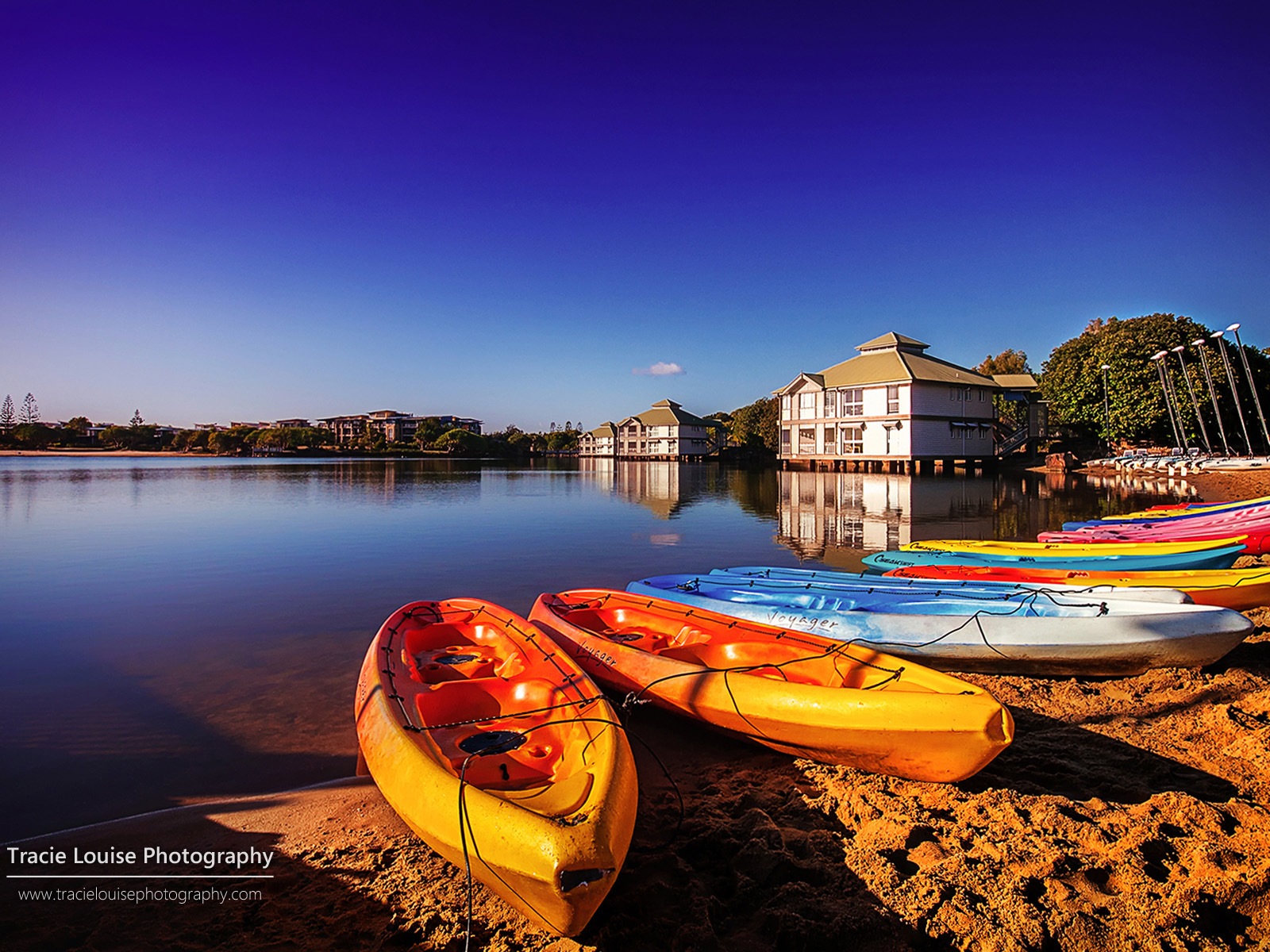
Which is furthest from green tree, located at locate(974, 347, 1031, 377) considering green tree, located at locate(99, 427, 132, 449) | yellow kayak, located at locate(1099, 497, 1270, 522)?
green tree, located at locate(99, 427, 132, 449)

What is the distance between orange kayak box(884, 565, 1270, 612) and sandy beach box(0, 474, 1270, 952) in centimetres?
249

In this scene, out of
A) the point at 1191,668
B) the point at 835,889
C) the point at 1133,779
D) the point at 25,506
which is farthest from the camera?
the point at 25,506

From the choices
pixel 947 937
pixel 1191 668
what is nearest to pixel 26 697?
pixel 947 937

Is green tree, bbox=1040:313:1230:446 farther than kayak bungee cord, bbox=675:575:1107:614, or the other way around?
green tree, bbox=1040:313:1230:446

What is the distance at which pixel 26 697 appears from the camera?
702 cm

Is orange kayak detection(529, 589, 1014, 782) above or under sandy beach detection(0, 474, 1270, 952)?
above

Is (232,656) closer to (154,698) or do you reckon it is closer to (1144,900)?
(154,698)

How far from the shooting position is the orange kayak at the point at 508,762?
108 inches

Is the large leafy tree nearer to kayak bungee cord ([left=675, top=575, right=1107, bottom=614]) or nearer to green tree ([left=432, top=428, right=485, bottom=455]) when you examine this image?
kayak bungee cord ([left=675, top=575, right=1107, bottom=614])

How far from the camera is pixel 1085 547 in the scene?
372 inches

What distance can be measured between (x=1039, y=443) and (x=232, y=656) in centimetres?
5378

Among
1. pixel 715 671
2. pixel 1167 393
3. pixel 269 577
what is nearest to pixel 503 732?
pixel 715 671

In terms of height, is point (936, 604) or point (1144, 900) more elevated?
point (936, 604)

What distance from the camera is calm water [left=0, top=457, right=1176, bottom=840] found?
5.54 metres
